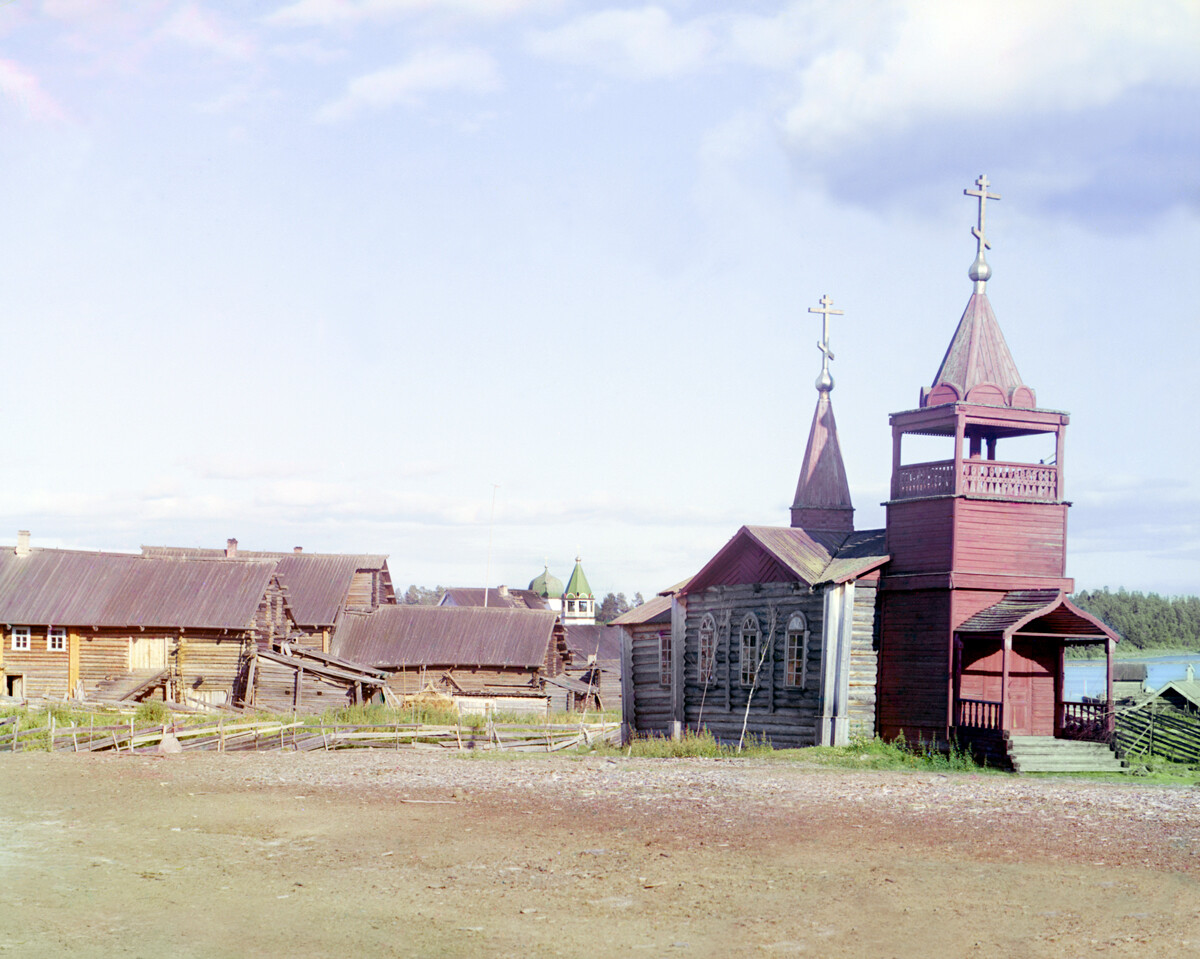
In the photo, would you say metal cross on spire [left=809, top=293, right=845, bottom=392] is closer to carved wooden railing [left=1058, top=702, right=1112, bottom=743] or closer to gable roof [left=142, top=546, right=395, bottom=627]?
carved wooden railing [left=1058, top=702, right=1112, bottom=743]

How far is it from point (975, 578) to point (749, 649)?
5.65 m

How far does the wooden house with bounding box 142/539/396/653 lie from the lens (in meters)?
55.5

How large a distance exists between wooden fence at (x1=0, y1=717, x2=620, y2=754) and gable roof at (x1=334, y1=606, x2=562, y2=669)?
23549 millimetres

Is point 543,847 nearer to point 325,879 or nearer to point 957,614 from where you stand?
point 325,879

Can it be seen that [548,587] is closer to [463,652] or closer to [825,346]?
[463,652]

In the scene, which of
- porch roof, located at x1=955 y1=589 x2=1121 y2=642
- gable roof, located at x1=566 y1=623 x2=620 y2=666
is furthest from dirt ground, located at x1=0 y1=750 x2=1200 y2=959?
gable roof, located at x1=566 y1=623 x2=620 y2=666

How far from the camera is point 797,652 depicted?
26531 millimetres

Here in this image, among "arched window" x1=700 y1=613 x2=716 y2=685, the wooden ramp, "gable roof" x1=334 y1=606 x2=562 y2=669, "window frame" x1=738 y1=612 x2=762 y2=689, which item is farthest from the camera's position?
"gable roof" x1=334 y1=606 x2=562 y2=669

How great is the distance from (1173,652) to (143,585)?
104211mm

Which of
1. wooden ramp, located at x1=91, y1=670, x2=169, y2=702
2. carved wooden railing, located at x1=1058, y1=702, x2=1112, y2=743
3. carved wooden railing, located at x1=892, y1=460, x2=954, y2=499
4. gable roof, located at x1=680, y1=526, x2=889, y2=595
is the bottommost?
wooden ramp, located at x1=91, y1=670, x2=169, y2=702

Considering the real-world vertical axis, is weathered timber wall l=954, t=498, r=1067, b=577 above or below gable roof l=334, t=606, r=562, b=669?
above

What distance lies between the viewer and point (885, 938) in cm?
1000

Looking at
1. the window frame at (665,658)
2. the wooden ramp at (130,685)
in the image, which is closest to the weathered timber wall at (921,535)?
the window frame at (665,658)

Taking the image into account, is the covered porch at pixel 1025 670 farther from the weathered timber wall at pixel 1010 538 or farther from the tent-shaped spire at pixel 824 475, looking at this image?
the tent-shaped spire at pixel 824 475
